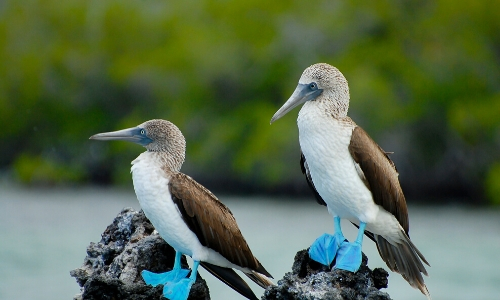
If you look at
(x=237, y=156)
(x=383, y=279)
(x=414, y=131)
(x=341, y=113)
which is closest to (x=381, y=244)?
(x=383, y=279)

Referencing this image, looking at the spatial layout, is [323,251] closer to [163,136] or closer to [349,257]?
[349,257]

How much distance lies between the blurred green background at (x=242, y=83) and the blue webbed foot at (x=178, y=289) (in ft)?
42.9

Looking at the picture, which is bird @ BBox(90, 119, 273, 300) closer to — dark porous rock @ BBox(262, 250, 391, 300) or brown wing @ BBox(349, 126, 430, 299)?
dark porous rock @ BBox(262, 250, 391, 300)

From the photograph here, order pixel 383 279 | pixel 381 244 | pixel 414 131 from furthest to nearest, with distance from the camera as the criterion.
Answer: pixel 414 131, pixel 381 244, pixel 383 279

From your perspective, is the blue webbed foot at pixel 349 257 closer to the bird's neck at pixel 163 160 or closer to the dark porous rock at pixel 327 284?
the dark porous rock at pixel 327 284

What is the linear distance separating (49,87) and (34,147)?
208 cm

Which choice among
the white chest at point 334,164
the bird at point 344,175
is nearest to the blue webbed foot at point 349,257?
the bird at point 344,175

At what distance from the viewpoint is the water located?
14305 mm

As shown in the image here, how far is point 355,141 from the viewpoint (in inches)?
248

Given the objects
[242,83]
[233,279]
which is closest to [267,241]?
[242,83]

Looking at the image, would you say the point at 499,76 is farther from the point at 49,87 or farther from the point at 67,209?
the point at 49,87

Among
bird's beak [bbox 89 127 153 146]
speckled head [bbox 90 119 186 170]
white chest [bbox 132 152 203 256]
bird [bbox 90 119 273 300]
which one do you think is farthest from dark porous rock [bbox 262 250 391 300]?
bird's beak [bbox 89 127 153 146]

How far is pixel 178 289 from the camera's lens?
6.26 metres

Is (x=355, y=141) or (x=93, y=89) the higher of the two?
(x=93, y=89)
